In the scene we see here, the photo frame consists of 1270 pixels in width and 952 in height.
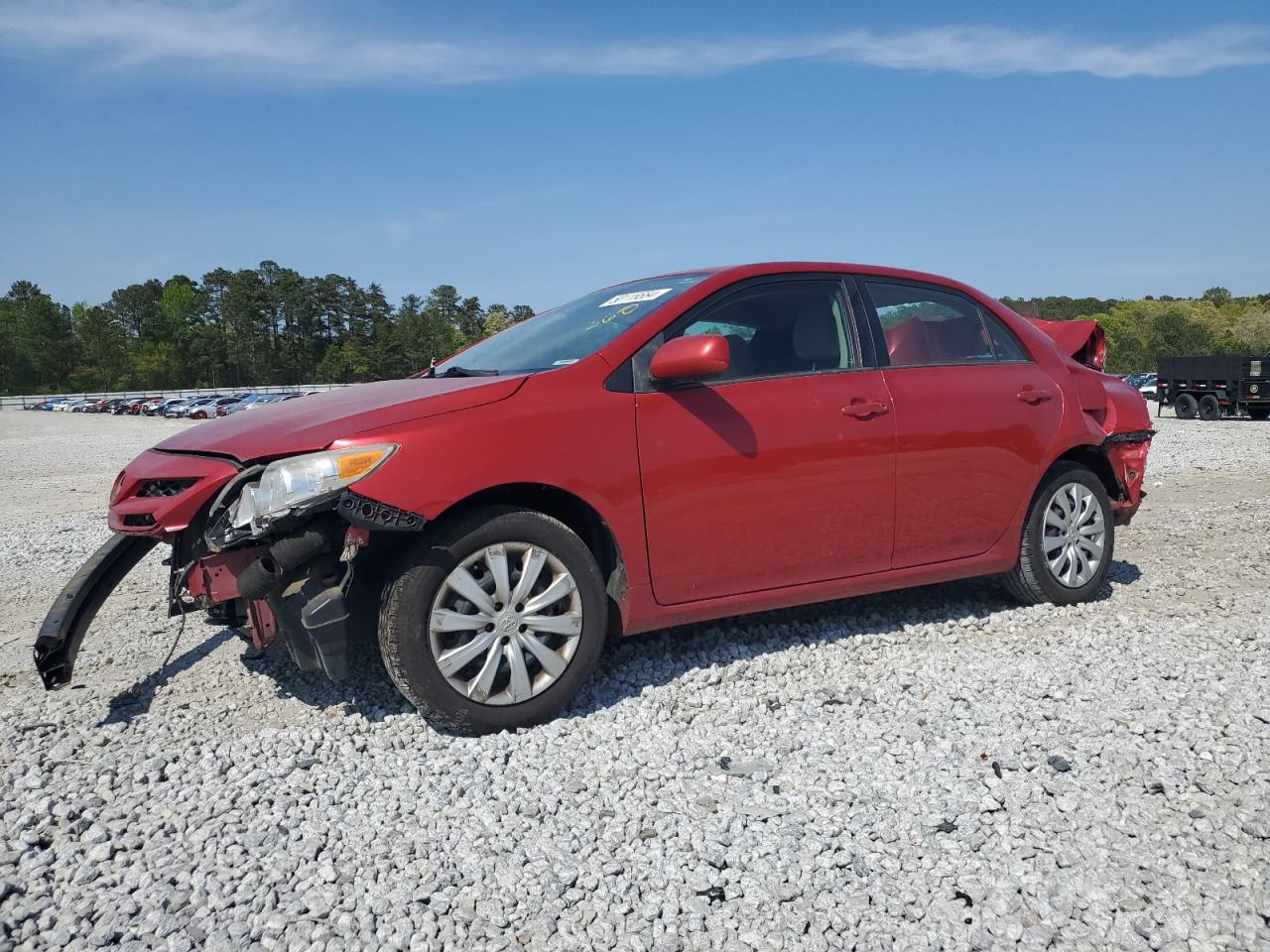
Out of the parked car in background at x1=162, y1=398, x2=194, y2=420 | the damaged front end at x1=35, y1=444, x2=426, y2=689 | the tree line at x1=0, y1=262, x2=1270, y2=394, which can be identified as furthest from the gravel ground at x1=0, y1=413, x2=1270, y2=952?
the tree line at x1=0, y1=262, x2=1270, y2=394

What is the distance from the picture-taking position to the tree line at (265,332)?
4087 inches

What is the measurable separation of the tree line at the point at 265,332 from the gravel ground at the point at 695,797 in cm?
9590

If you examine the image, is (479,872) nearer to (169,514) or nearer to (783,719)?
(783,719)

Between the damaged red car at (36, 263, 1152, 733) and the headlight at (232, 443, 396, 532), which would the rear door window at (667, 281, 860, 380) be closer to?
the damaged red car at (36, 263, 1152, 733)

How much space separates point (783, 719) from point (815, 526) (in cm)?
88

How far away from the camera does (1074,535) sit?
489cm

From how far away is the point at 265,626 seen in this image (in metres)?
3.32

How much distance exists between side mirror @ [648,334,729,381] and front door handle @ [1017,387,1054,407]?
→ 6.37 ft

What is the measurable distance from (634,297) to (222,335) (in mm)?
130427

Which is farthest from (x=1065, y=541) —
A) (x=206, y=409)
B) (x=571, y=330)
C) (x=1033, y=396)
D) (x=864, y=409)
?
(x=206, y=409)

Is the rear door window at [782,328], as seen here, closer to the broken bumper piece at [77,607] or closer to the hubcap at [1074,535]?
the hubcap at [1074,535]

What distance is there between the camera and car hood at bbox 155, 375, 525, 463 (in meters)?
3.23

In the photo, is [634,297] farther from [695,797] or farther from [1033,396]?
[695,797]

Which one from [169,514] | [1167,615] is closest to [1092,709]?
[1167,615]
